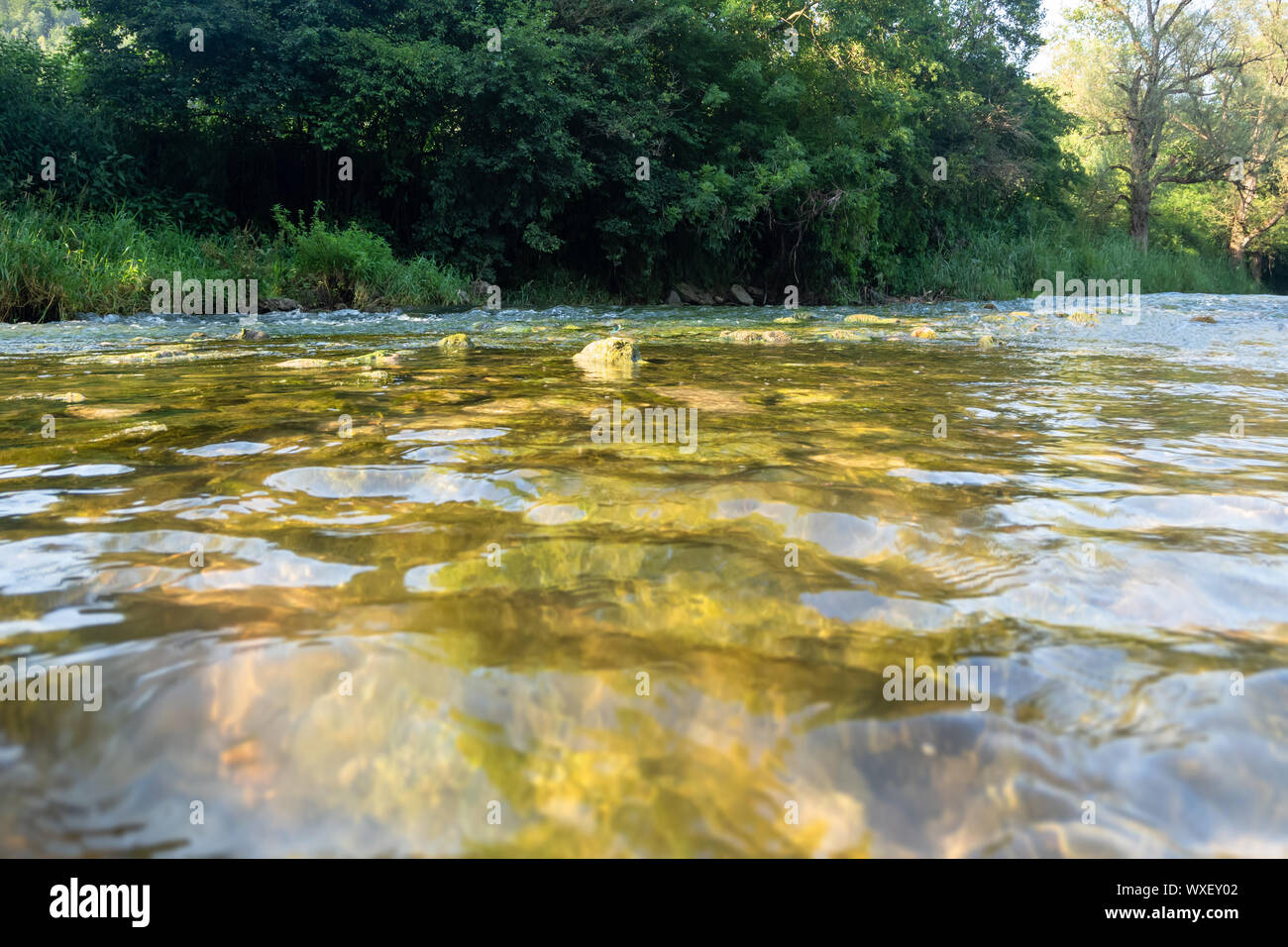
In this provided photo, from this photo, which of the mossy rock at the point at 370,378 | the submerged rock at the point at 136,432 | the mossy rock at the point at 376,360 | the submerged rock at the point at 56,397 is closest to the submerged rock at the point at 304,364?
the mossy rock at the point at 376,360

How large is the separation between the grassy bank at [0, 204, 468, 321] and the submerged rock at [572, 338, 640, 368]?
274 inches

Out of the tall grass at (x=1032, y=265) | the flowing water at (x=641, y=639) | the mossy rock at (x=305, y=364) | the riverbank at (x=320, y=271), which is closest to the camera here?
the flowing water at (x=641, y=639)

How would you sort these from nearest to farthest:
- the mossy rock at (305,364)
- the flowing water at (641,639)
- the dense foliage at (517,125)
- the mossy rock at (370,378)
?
the flowing water at (641,639), the mossy rock at (370,378), the mossy rock at (305,364), the dense foliage at (517,125)

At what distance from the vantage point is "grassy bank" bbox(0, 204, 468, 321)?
9.02m

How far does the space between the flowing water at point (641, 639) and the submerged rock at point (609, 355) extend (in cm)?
248

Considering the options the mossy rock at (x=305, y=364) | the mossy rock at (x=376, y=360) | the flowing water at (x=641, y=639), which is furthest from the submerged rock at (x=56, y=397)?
the mossy rock at (x=376, y=360)

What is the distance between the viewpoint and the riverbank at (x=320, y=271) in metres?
9.20

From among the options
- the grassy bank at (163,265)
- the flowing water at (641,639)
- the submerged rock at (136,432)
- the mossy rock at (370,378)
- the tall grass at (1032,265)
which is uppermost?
the tall grass at (1032,265)

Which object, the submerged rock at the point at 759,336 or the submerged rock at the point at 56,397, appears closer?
the submerged rock at the point at 56,397

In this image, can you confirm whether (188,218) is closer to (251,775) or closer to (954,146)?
(251,775)

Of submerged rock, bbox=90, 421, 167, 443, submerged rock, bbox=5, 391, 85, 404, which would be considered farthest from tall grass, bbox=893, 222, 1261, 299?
submerged rock, bbox=90, 421, 167, 443

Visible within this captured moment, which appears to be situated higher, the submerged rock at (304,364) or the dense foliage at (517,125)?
the dense foliage at (517,125)

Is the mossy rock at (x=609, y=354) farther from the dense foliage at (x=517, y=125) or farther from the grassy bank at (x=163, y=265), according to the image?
the dense foliage at (x=517, y=125)

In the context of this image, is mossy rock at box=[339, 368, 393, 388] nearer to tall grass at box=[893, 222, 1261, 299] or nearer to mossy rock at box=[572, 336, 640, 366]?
mossy rock at box=[572, 336, 640, 366]
